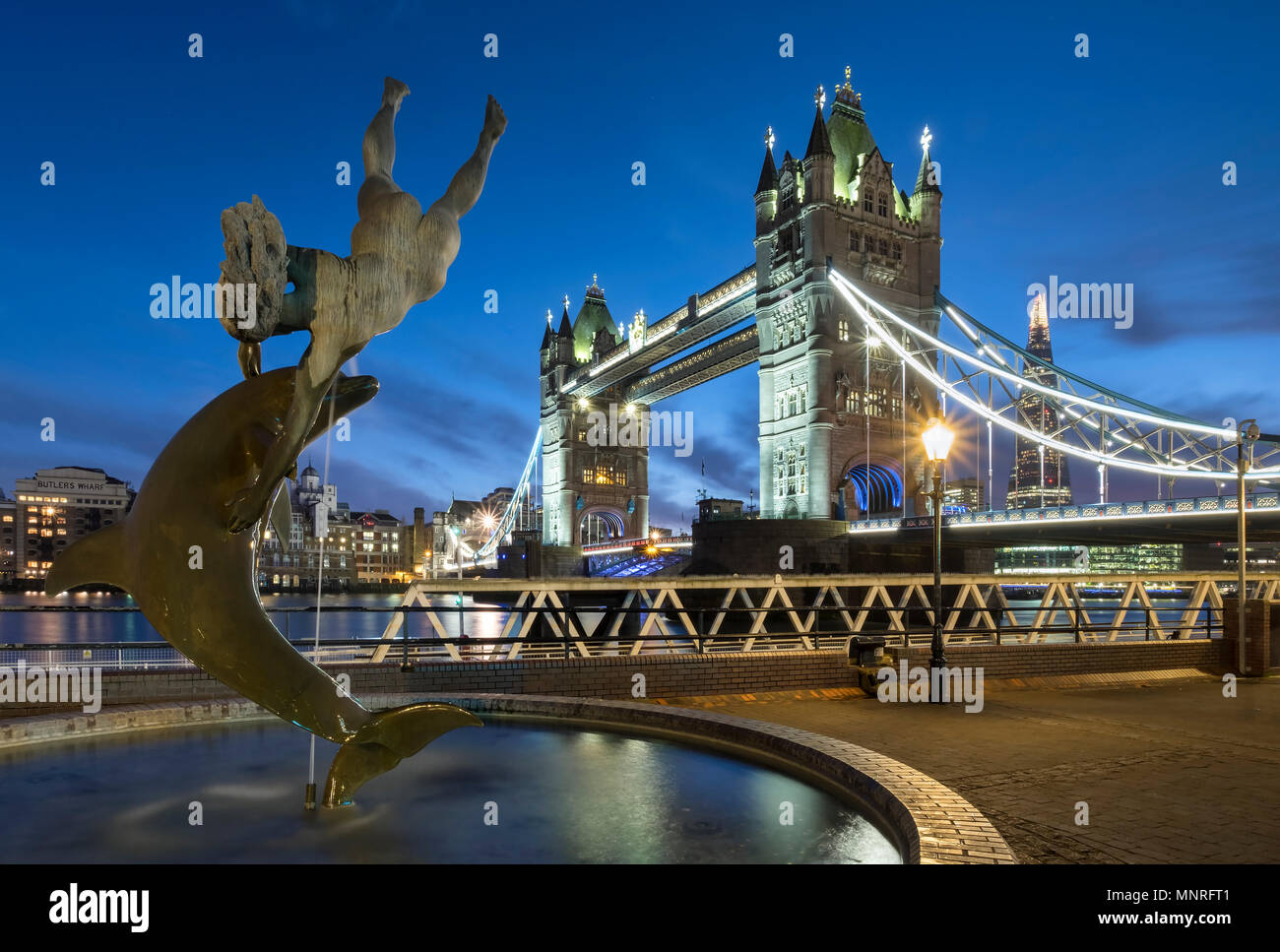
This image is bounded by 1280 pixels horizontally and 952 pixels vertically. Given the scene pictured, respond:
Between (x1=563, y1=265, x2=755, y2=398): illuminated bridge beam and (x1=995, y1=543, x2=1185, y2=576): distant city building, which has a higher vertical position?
(x1=563, y1=265, x2=755, y2=398): illuminated bridge beam

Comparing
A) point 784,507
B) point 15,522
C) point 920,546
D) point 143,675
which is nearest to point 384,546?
point 15,522

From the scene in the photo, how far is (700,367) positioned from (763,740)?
65983mm

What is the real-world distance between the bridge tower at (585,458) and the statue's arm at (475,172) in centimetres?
7686

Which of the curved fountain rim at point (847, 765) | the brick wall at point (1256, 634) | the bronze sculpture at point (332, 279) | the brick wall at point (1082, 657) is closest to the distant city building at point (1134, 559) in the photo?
the brick wall at point (1256, 634)

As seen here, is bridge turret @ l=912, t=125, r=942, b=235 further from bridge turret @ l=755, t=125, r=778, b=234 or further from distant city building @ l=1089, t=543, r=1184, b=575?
distant city building @ l=1089, t=543, r=1184, b=575

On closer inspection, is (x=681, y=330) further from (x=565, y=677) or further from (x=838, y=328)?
(x=565, y=677)

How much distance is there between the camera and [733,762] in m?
6.38

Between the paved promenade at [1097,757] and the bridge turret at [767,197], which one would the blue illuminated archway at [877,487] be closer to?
the bridge turret at [767,197]

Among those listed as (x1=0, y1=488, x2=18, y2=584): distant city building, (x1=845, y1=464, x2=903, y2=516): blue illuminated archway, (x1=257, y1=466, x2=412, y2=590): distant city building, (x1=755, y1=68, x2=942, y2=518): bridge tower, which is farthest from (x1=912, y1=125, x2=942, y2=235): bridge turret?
(x1=0, y1=488, x2=18, y2=584): distant city building

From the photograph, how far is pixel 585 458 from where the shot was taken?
294 feet

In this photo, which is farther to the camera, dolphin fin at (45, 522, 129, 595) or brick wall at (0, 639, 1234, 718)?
brick wall at (0, 639, 1234, 718)

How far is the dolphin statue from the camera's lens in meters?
4.49
